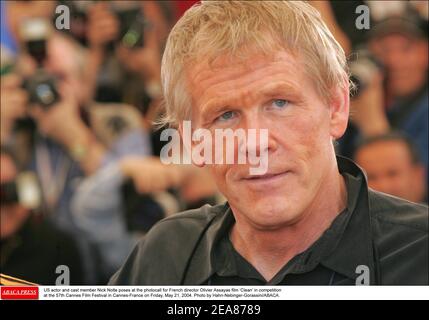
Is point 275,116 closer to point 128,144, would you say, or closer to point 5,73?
point 128,144

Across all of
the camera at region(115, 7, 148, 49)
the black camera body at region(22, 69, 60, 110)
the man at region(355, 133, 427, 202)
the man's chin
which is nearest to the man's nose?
the man's chin

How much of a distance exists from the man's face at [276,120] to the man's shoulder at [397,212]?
0.40 feet

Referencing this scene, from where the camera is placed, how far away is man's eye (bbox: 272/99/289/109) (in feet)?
5.49

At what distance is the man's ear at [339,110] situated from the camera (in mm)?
1689

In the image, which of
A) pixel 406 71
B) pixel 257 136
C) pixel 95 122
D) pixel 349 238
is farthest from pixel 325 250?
pixel 95 122

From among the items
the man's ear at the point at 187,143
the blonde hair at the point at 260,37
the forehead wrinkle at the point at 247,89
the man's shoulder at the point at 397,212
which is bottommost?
the man's shoulder at the point at 397,212

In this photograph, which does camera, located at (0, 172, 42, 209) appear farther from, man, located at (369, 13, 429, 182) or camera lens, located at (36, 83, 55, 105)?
man, located at (369, 13, 429, 182)

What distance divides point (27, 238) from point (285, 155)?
659 millimetres

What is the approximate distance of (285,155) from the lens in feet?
5.50

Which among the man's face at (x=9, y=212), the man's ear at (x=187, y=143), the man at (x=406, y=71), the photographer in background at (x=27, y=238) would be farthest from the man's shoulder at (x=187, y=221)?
the man at (x=406, y=71)

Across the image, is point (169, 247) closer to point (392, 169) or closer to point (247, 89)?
point (247, 89)

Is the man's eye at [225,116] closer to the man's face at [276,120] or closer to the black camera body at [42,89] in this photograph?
the man's face at [276,120]

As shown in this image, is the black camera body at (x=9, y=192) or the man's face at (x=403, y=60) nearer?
the man's face at (x=403, y=60)

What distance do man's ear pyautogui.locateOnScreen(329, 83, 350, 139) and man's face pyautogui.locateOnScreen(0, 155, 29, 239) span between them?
751mm
